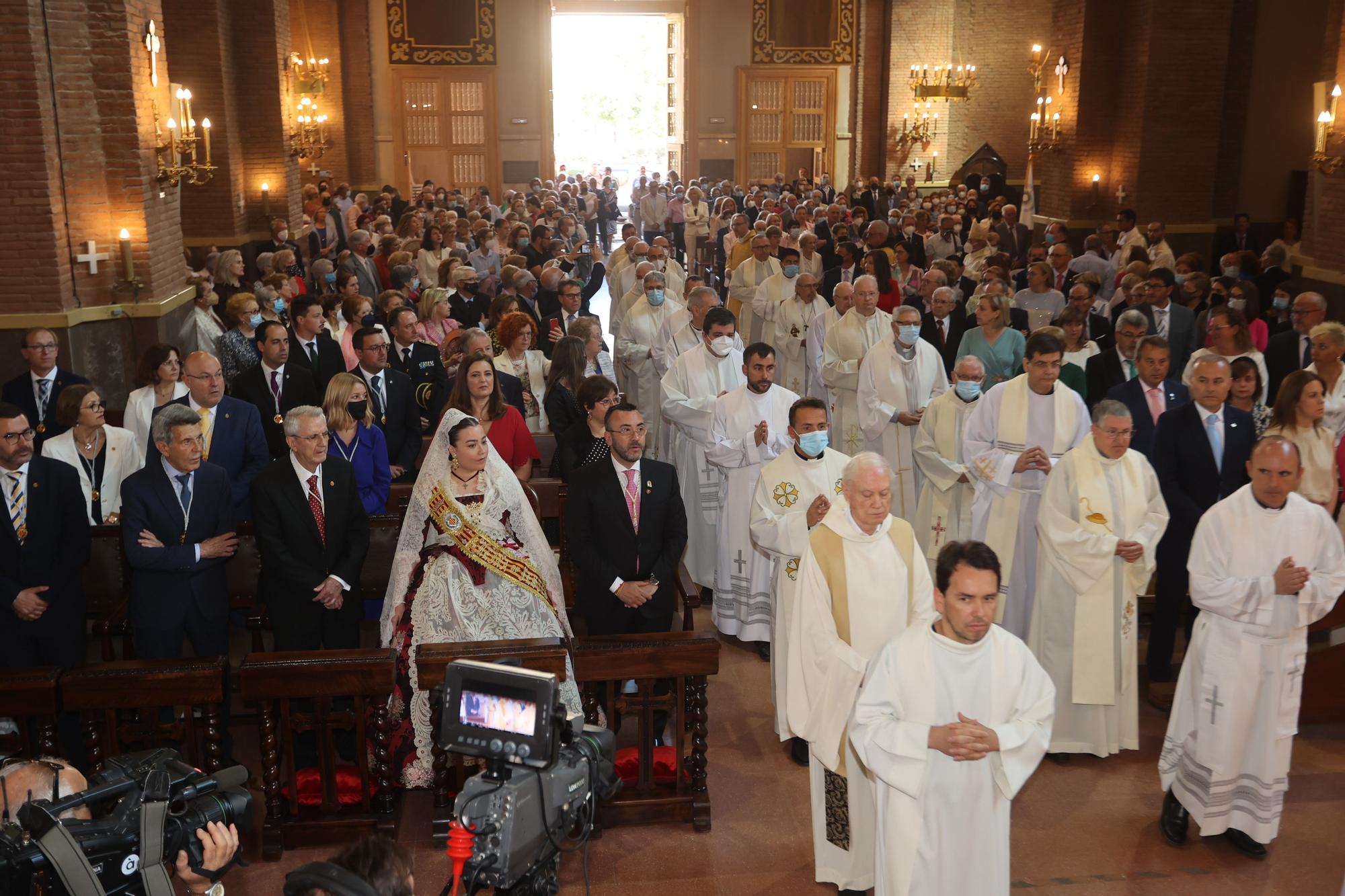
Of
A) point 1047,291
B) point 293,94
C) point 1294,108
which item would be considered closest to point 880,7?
point 1294,108

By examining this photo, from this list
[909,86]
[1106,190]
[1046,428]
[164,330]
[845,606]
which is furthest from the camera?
[909,86]

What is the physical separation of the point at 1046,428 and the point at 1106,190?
1244 cm

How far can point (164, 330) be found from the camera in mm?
11867

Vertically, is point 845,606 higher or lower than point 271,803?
higher

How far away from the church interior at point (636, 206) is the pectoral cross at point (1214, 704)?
0.65 metres

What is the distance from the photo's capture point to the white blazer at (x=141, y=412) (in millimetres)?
7730

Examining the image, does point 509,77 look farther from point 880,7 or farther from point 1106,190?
point 1106,190

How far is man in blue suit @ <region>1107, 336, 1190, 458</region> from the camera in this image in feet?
24.9

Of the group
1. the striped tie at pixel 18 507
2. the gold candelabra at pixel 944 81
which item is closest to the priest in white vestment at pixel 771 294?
the striped tie at pixel 18 507

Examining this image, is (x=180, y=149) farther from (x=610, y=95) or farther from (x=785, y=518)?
(x=610, y=95)

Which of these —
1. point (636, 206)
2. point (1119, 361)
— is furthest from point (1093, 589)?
point (636, 206)

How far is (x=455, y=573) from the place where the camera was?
19.4 feet

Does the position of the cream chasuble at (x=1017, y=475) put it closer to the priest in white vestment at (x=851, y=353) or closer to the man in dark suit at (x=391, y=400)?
the priest in white vestment at (x=851, y=353)

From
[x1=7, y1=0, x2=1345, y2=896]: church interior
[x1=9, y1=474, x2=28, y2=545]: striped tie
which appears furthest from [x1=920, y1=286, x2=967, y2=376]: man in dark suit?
[x1=9, y1=474, x2=28, y2=545]: striped tie
